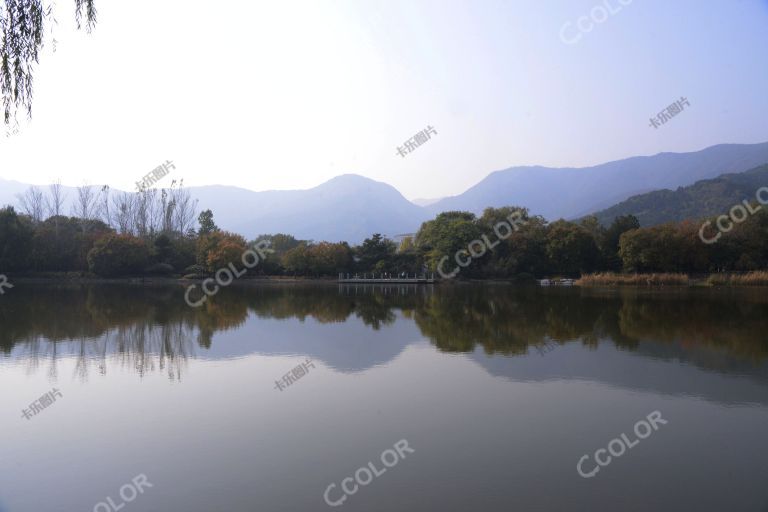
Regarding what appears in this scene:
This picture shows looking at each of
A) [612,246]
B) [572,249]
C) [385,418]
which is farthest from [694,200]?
[385,418]

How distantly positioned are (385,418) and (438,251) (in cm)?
3713

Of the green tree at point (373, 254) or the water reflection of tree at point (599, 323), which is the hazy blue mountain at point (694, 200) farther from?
the water reflection of tree at point (599, 323)

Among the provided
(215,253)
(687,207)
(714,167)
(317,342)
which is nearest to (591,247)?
(215,253)

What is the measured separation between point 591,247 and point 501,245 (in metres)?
7.08

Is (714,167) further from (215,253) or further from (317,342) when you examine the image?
(317,342)

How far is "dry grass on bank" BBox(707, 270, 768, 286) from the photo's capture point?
34562 millimetres

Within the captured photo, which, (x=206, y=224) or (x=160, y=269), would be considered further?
(x=206, y=224)

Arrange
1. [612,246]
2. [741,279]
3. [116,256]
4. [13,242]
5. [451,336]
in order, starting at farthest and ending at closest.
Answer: [116,256], [612,246], [13,242], [741,279], [451,336]

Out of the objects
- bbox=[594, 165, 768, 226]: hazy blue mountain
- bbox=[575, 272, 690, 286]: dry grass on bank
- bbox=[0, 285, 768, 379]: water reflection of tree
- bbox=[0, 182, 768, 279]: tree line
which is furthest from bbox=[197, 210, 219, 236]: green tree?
bbox=[594, 165, 768, 226]: hazy blue mountain

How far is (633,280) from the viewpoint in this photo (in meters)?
38.9

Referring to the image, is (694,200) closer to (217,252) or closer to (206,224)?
(206,224)

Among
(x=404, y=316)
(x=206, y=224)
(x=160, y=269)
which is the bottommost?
(x=404, y=316)

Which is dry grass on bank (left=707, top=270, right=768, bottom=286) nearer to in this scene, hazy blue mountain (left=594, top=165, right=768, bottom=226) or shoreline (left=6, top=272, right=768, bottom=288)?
shoreline (left=6, top=272, right=768, bottom=288)

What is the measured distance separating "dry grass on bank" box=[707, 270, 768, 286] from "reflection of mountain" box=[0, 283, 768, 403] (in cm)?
1497
